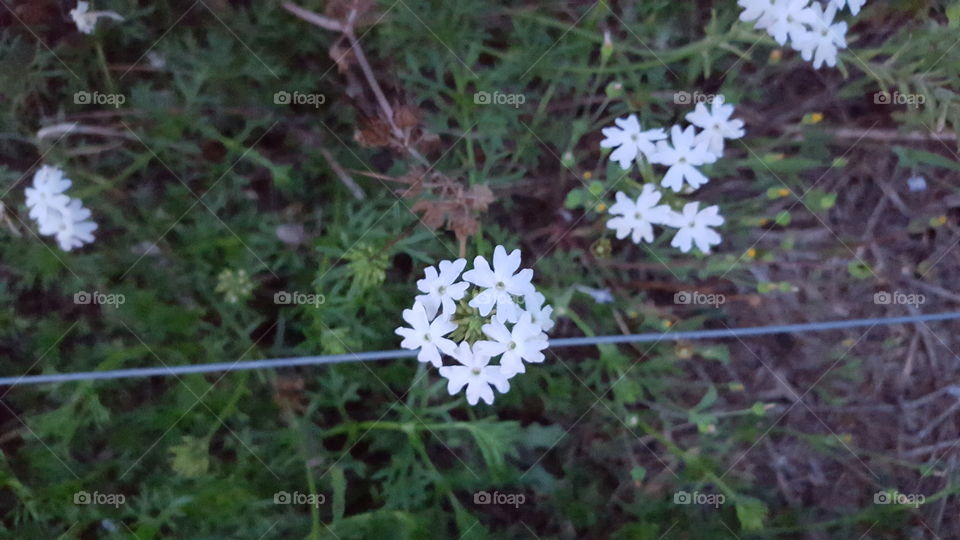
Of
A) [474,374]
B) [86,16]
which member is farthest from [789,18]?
[86,16]

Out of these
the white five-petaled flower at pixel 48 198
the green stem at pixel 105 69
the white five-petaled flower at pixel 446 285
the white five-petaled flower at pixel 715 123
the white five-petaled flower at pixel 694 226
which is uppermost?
the green stem at pixel 105 69

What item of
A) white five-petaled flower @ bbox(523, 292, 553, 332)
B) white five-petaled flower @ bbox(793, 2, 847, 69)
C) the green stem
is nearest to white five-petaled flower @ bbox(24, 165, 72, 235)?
the green stem

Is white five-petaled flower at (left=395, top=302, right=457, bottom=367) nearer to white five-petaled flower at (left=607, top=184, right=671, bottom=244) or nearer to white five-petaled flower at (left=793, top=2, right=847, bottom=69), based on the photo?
white five-petaled flower at (left=607, top=184, right=671, bottom=244)

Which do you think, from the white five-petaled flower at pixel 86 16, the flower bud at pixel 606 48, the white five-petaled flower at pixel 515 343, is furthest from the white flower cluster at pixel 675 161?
the white five-petaled flower at pixel 86 16

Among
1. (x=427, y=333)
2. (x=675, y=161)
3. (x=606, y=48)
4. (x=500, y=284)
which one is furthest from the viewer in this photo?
(x=606, y=48)

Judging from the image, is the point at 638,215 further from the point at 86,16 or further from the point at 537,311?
the point at 86,16

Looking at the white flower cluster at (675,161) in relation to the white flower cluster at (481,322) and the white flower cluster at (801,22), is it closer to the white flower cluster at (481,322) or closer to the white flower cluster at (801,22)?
the white flower cluster at (801,22)

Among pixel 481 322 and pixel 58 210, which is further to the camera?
pixel 58 210
